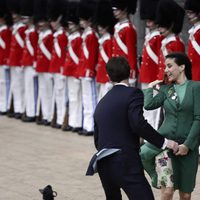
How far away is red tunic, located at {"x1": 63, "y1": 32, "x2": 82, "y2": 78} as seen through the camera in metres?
11.2

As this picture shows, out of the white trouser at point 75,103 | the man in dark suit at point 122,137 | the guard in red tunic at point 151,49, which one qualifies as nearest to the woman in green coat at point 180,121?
the man in dark suit at point 122,137

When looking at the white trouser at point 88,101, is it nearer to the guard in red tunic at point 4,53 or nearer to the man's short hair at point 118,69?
the guard in red tunic at point 4,53

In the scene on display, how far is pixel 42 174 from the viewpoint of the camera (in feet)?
28.0

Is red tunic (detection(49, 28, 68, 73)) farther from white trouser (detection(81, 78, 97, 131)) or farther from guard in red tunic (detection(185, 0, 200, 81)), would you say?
guard in red tunic (detection(185, 0, 200, 81))

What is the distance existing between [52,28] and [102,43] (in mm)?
1470

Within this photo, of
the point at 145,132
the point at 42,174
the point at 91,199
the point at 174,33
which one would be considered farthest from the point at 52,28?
the point at 145,132

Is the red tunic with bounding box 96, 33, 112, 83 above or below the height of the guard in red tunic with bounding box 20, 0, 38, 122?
above

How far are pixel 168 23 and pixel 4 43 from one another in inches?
156

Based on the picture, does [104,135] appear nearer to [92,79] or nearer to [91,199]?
[91,199]

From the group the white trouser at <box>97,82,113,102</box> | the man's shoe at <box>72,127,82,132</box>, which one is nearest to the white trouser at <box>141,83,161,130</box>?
the white trouser at <box>97,82,113,102</box>

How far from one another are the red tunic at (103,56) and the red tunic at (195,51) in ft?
5.44

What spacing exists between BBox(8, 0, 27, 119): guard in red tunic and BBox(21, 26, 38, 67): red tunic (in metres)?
0.21

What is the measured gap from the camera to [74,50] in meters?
11.3

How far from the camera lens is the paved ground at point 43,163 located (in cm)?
766
